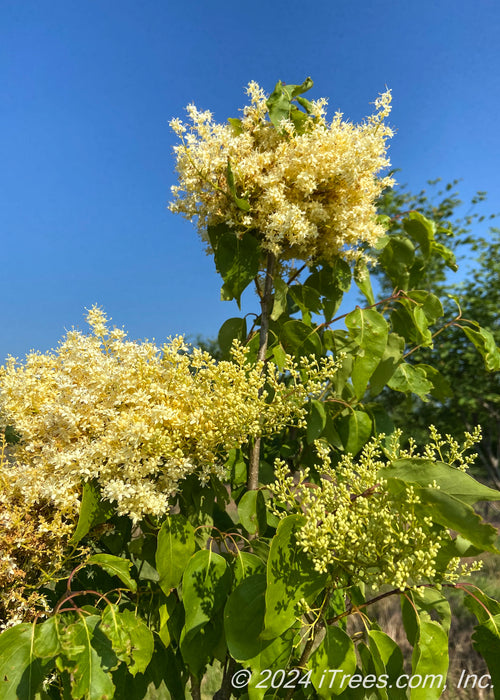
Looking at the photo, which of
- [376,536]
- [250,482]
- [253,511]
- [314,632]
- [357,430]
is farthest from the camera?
[357,430]

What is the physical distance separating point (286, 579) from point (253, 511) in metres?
0.33

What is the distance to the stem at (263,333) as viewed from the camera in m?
1.39

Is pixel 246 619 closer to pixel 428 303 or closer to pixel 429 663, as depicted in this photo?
pixel 429 663

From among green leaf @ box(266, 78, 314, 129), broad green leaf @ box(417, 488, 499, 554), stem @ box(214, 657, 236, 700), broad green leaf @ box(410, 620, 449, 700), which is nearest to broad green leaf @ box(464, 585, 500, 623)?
broad green leaf @ box(410, 620, 449, 700)

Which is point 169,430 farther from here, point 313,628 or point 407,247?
point 407,247

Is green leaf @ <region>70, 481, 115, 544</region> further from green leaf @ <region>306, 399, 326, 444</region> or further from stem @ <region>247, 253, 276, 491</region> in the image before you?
green leaf @ <region>306, 399, 326, 444</region>

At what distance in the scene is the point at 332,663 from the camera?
3.39 ft

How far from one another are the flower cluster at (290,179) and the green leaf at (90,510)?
84 centimetres

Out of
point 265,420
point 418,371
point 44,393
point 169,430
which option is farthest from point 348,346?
point 44,393

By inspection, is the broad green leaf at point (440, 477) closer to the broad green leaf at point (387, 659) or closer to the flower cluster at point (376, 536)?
the flower cluster at point (376, 536)

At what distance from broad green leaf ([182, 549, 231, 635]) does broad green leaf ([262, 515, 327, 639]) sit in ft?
0.74

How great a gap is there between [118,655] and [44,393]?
671mm

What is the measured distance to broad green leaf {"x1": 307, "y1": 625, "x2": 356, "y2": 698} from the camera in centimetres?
101

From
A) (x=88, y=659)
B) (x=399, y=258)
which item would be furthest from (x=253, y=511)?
(x=399, y=258)
